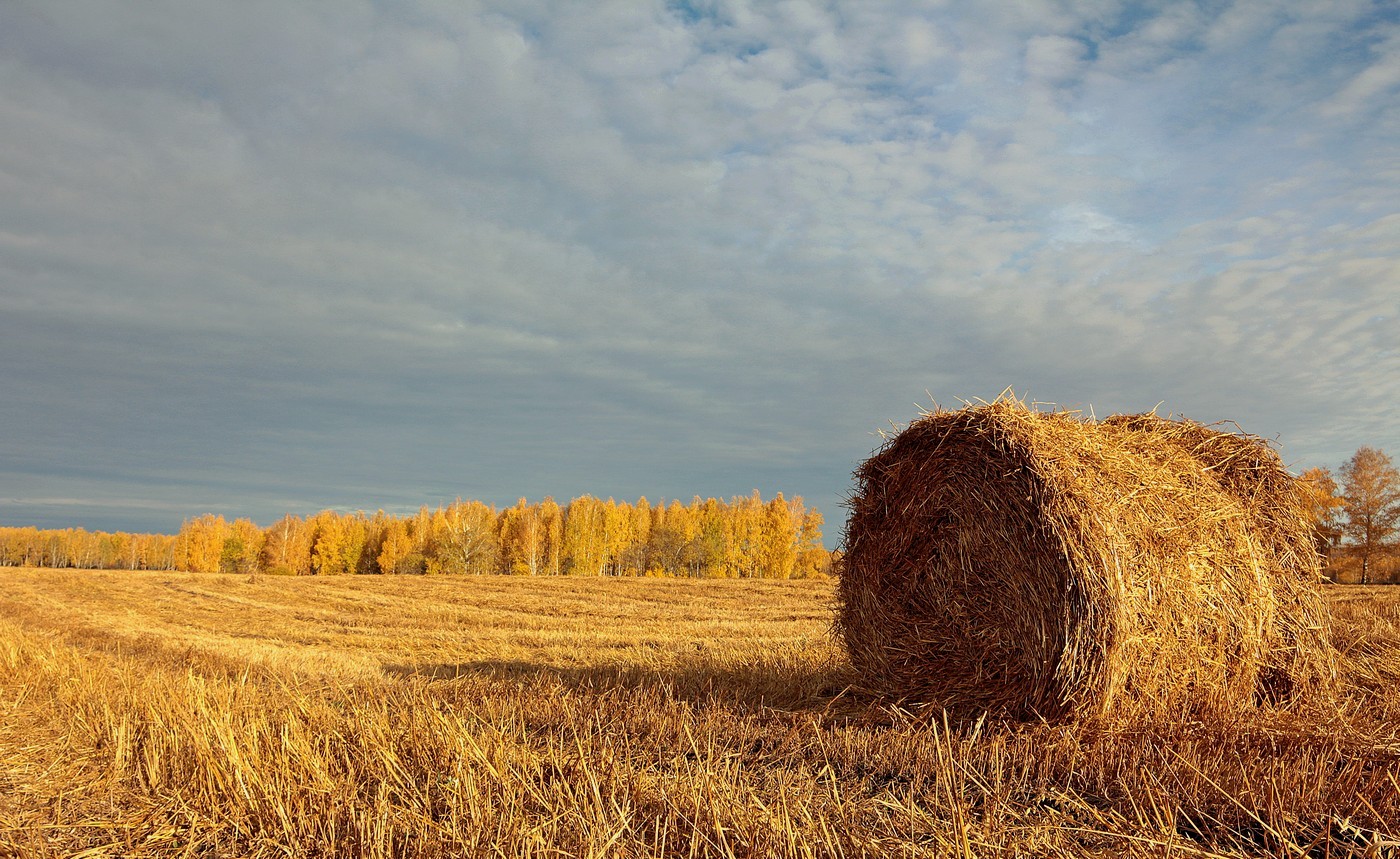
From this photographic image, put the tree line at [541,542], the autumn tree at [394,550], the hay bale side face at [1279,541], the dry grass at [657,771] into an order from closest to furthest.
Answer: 1. the dry grass at [657,771]
2. the hay bale side face at [1279,541]
3. the tree line at [541,542]
4. the autumn tree at [394,550]

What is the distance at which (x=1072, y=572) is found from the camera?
216 inches

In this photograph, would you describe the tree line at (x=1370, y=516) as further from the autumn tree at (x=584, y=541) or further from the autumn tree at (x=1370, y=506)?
the autumn tree at (x=584, y=541)

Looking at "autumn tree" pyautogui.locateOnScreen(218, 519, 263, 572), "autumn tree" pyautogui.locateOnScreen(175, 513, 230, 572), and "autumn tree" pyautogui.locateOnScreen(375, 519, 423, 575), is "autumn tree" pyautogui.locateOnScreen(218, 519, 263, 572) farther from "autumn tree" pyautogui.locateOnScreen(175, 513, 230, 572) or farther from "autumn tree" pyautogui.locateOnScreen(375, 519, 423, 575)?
"autumn tree" pyautogui.locateOnScreen(375, 519, 423, 575)

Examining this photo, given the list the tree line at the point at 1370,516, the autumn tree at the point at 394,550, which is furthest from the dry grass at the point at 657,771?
the autumn tree at the point at 394,550

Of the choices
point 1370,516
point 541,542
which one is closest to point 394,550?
point 541,542

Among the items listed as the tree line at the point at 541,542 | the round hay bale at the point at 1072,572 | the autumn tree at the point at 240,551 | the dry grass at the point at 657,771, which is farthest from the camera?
the autumn tree at the point at 240,551

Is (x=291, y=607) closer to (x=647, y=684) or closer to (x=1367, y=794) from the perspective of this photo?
(x=647, y=684)

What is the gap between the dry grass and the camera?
133 inches

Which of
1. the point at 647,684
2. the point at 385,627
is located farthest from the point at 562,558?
the point at 647,684

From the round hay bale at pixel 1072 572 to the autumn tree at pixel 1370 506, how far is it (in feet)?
134

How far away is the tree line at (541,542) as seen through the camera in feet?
239

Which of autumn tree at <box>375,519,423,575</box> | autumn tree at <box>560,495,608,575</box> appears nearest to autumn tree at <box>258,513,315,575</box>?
autumn tree at <box>375,519,423,575</box>

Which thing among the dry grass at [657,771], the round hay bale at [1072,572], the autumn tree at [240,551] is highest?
the round hay bale at [1072,572]

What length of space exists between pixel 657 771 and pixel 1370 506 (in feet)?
157
